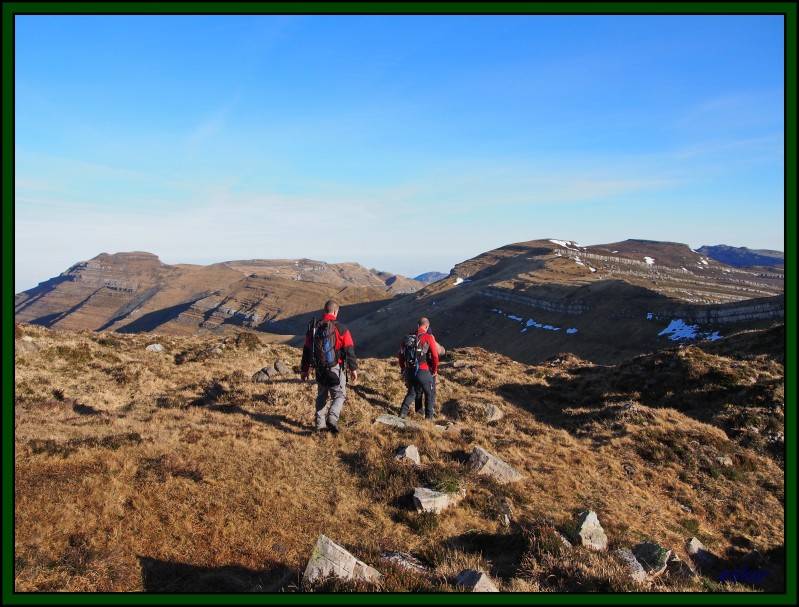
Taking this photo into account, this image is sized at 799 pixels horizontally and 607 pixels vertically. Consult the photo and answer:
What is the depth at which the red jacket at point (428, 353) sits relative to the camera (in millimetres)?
14188

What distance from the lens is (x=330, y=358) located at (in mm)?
11523

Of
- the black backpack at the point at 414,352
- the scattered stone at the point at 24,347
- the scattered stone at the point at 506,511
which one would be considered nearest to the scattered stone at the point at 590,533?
the scattered stone at the point at 506,511

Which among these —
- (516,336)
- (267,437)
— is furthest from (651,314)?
(267,437)

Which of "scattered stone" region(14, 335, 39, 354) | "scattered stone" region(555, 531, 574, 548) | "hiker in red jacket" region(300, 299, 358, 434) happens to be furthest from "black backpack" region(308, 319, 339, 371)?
"scattered stone" region(14, 335, 39, 354)

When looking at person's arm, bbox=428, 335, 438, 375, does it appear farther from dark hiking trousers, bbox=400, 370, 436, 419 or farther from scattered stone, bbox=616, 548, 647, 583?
scattered stone, bbox=616, 548, 647, 583

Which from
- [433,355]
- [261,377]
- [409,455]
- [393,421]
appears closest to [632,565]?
[409,455]

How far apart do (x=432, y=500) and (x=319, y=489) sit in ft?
7.77

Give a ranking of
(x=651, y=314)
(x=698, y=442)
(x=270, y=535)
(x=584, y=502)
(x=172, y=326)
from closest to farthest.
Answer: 1. (x=270, y=535)
2. (x=584, y=502)
3. (x=698, y=442)
4. (x=651, y=314)
5. (x=172, y=326)

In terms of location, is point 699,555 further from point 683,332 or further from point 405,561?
point 683,332

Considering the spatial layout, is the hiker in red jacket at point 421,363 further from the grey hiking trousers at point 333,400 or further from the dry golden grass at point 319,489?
the grey hiking trousers at point 333,400

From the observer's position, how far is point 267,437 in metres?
11.6
